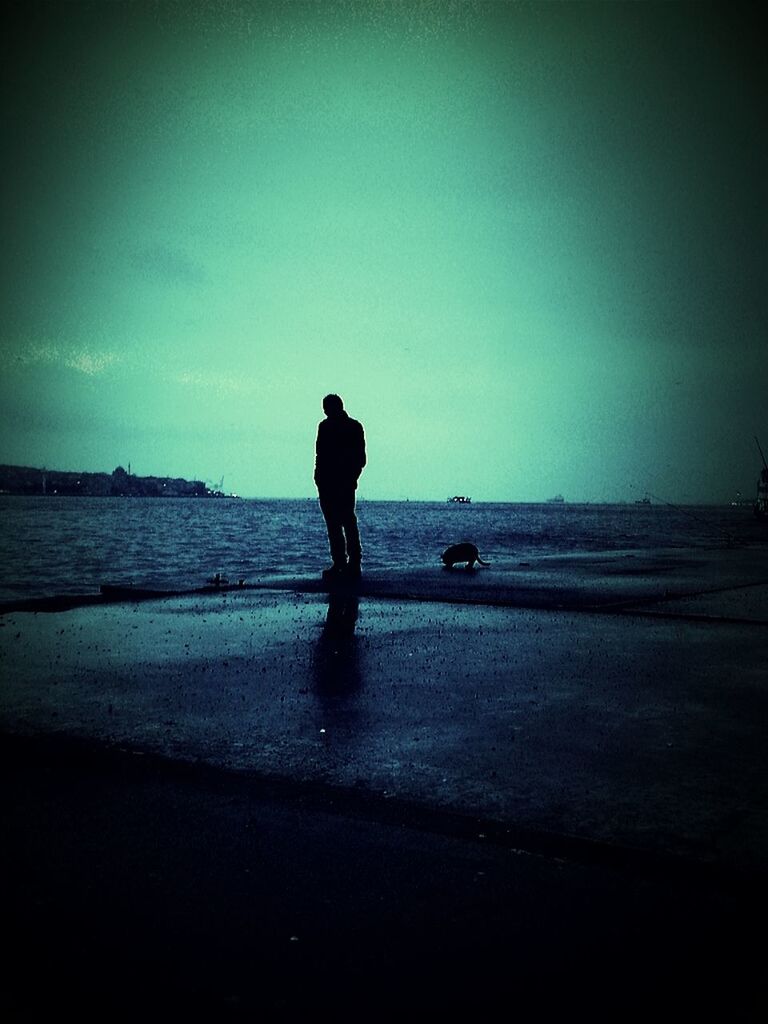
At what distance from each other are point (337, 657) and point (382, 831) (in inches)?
89.6

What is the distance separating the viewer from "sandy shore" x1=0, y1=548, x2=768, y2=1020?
1359 millimetres

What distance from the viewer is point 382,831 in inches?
76.2

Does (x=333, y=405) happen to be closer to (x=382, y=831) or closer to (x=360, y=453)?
(x=360, y=453)

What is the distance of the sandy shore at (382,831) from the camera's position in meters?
1.36

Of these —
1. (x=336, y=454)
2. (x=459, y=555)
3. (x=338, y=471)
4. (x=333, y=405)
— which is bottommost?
(x=459, y=555)

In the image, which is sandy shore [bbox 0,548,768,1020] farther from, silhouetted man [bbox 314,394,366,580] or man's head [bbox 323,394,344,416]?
man's head [bbox 323,394,344,416]

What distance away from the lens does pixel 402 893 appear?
1.64 metres

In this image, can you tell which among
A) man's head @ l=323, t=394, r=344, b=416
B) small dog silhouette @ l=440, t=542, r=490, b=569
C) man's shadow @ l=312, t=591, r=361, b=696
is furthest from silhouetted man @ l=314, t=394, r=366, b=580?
man's shadow @ l=312, t=591, r=361, b=696

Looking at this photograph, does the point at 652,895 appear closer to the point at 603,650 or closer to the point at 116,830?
the point at 116,830

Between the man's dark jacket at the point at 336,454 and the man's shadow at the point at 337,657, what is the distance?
10.5 ft

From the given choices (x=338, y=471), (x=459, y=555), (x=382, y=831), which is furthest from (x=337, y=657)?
(x=459, y=555)

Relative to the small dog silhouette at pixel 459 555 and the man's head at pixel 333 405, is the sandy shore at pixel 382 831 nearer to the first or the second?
the man's head at pixel 333 405

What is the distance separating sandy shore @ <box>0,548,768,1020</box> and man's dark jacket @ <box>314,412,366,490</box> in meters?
5.05

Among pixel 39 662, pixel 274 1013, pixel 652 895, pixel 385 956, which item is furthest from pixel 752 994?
pixel 39 662
